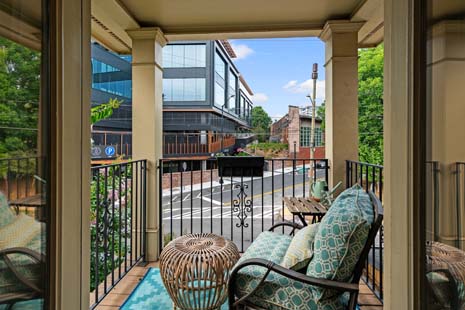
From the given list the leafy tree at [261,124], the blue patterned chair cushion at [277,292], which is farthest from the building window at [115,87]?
the blue patterned chair cushion at [277,292]

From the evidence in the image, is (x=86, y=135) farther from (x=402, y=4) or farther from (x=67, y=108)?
(x=402, y=4)

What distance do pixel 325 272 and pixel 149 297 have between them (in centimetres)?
142

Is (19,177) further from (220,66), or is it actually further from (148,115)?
(220,66)

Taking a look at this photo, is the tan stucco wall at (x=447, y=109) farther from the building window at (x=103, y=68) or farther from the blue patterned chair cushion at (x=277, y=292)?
the building window at (x=103, y=68)

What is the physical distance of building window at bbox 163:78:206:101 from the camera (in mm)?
11383

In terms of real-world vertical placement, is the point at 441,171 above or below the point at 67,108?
below

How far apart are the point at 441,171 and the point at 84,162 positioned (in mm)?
1100

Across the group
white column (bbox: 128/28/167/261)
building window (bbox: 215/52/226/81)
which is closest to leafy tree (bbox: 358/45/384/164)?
white column (bbox: 128/28/167/261)

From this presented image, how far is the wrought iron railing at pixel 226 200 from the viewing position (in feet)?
9.83

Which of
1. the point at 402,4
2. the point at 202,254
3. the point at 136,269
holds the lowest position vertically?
the point at 136,269

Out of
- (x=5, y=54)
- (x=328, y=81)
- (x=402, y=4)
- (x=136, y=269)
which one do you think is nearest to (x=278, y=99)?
(x=328, y=81)

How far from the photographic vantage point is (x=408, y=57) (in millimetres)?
928

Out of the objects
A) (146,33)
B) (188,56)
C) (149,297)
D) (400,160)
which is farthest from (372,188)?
(188,56)

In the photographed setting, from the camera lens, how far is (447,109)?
0.81 metres
